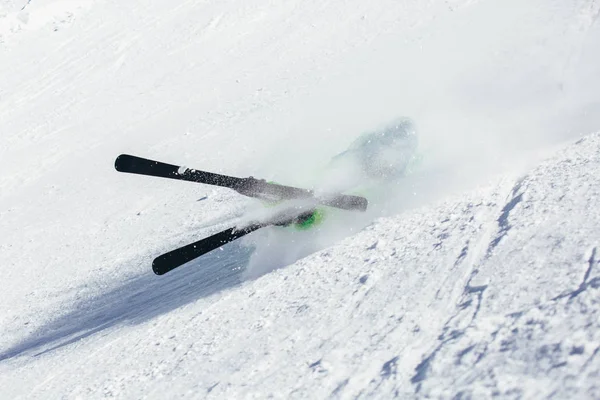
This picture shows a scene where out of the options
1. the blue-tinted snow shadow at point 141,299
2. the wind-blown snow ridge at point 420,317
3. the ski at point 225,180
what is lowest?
the wind-blown snow ridge at point 420,317

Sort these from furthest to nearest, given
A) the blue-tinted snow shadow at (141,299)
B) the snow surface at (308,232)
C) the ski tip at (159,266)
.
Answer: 1. the blue-tinted snow shadow at (141,299)
2. the ski tip at (159,266)
3. the snow surface at (308,232)

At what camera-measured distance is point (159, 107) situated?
671 inches

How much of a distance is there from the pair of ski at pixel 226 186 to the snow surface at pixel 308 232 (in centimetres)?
26

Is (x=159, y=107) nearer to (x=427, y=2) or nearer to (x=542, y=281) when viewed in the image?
(x=427, y=2)

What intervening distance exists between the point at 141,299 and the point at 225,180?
7.35 feet

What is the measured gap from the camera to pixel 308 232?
7082 millimetres

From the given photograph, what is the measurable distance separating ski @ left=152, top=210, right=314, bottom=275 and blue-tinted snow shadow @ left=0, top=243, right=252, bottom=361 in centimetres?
45

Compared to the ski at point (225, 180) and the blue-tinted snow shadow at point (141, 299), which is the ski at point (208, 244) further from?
the blue-tinted snow shadow at point (141, 299)

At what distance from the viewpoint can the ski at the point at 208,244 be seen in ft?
21.4

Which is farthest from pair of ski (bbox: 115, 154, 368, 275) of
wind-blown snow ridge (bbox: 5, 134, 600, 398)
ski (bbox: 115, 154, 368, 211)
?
wind-blown snow ridge (bbox: 5, 134, 600, 398)

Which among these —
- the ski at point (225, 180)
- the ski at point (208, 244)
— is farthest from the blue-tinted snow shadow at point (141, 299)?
the ski at point (225, 180)

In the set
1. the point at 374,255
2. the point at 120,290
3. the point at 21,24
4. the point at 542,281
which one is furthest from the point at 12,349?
the point at 21,24

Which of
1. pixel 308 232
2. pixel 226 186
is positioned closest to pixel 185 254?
pixel 226 186

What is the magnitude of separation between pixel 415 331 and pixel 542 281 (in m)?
0.83
